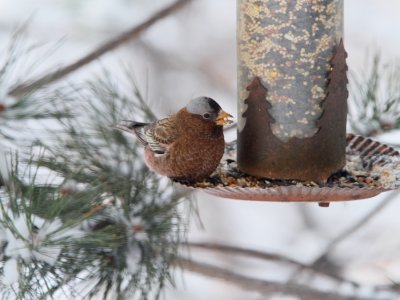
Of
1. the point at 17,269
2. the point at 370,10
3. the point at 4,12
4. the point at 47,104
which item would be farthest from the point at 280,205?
the point at 17,269

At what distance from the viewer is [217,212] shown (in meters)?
4.16

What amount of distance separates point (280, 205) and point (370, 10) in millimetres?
1289

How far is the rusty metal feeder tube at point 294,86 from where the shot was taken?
80.4 inches

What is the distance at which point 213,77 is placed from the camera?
4.07m

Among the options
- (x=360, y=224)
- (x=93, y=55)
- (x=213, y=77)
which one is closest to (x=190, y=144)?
(x=93, y=55)

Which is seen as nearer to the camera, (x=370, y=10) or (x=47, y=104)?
(x=47, y=104)

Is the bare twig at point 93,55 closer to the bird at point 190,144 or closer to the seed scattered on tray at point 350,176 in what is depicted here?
the bird at point 190,144

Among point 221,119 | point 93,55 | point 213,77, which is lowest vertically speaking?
point 213,77

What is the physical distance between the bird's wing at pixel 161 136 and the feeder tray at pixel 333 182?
15cm

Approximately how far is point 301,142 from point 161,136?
0.39 m

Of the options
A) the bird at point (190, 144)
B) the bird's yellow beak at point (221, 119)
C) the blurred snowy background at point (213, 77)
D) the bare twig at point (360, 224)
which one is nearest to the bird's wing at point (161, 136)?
the bird at point (190, 144)

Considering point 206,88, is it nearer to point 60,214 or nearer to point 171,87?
point 171,87

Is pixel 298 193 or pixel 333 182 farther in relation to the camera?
pixel 333 182

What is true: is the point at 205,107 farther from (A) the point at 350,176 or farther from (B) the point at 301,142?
(A) the point at 350,176
